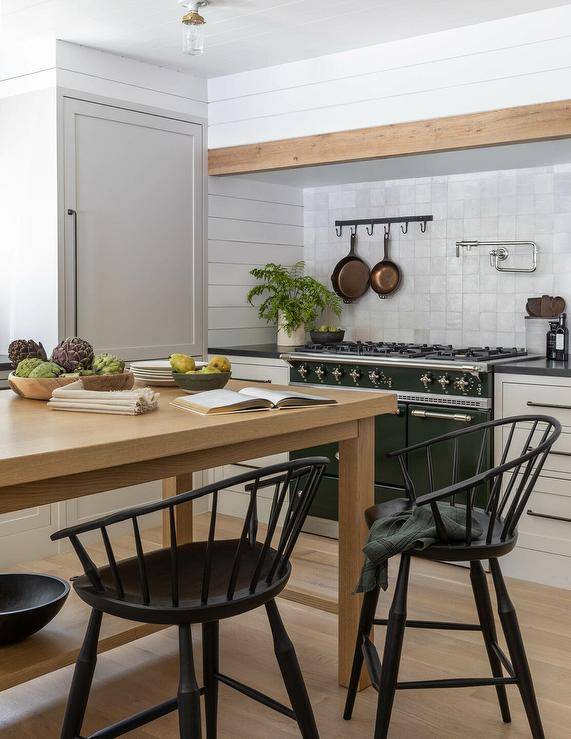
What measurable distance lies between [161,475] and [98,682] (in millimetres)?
1104

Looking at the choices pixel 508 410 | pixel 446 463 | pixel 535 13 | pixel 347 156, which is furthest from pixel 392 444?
pixel 535 13

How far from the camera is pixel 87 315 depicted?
13.2 ft

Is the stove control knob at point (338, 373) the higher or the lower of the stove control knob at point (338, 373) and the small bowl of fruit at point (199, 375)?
the lower

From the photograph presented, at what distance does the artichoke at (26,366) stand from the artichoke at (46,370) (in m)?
0.02

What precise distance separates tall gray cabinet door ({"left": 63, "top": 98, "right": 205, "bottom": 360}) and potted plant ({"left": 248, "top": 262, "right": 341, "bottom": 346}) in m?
0.39

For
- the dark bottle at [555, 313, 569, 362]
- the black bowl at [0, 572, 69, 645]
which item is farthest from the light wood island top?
the dark bottle at [555, 313, 569, 362]

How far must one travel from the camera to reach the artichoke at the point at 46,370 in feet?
7.80

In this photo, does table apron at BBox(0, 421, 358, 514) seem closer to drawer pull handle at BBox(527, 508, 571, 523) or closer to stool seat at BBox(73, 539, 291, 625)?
stool seat at BBox(73, 539, 291, 625)

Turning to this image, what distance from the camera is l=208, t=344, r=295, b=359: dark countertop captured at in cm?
439

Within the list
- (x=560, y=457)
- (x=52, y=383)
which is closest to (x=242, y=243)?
(x=560, y=457)

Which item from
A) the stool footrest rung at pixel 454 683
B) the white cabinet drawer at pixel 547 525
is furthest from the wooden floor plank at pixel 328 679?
the stool footrest rung at pixel 454 683

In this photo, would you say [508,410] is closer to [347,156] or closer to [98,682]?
[347,156]

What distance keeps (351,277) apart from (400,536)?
9.77 feet

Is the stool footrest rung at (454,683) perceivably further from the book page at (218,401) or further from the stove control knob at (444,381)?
the stove control knob at (444,381)
